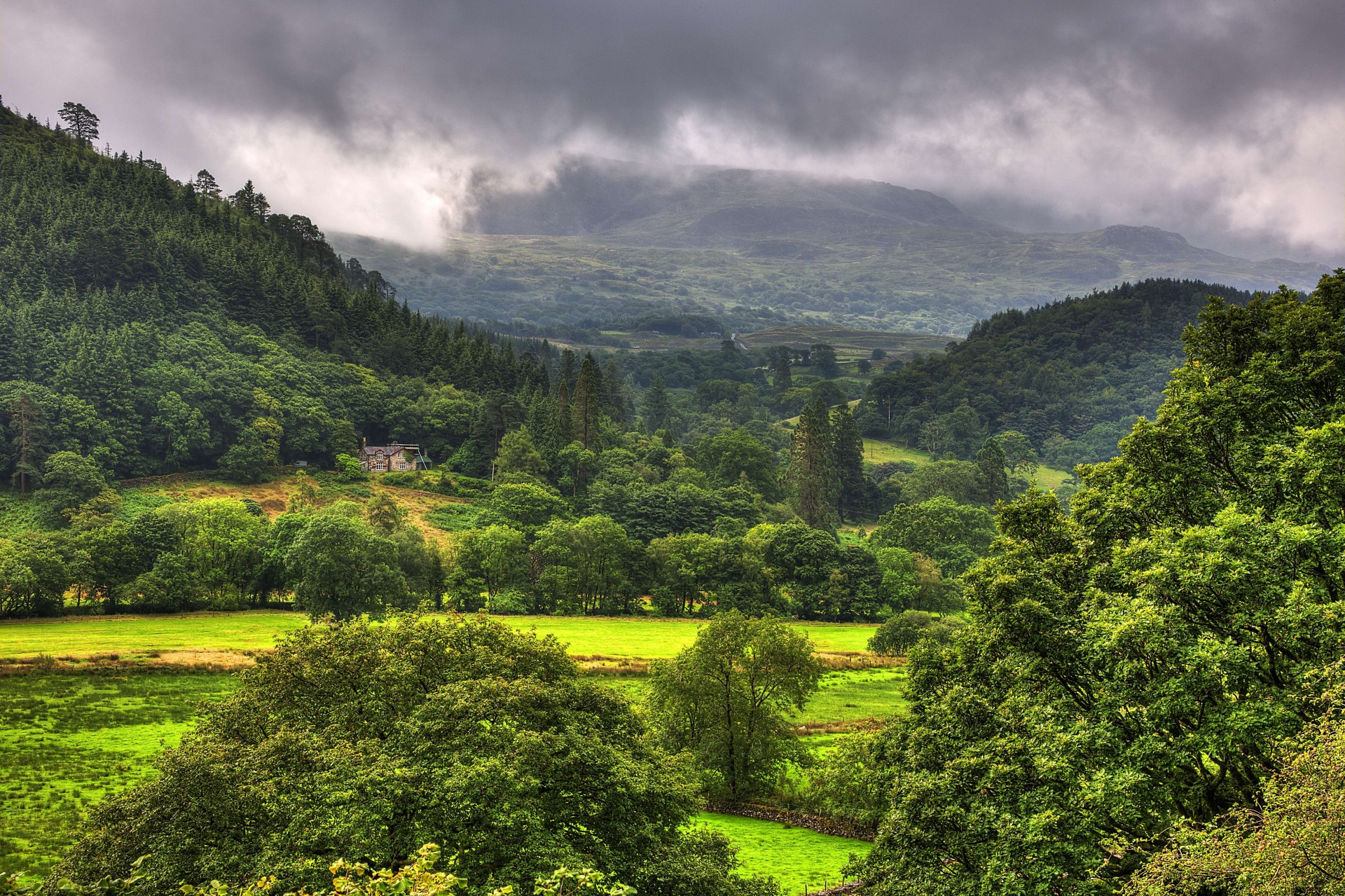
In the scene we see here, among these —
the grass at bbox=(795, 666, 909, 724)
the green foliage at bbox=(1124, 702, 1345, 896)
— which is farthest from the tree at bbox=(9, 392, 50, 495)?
the green foliage at bbox=(1124, 702, 1345, 896)

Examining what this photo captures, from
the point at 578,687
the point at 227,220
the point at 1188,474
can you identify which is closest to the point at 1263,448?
the point at 1188,474

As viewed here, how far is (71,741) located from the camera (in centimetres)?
4072

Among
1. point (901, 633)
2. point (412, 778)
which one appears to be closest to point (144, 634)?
point (412, 778)

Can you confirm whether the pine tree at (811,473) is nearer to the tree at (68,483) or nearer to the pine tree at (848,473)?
the pine tree at (848,473)

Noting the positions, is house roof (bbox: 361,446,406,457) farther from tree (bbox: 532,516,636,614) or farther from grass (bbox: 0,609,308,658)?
grass (bbox: 0,609,308,658)

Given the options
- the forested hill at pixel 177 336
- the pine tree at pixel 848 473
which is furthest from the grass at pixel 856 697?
the forested hill at pixel 177 336

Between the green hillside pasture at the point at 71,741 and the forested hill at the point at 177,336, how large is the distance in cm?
6891

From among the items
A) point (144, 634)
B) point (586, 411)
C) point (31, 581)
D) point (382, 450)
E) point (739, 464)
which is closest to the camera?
point (144, 634)

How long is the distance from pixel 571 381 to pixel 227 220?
78.4 metres

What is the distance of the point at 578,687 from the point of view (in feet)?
90.6

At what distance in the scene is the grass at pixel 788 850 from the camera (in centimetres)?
3328

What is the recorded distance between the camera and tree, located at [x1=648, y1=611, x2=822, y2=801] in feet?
144

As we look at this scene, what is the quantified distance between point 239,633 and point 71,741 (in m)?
28.1

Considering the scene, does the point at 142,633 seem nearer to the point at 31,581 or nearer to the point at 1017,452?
the point at 31,581
